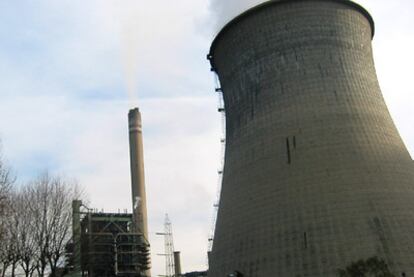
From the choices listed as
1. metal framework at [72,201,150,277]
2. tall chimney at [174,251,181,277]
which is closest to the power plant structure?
metal framework at [72,201,150,277]

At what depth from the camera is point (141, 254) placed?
91.5 ft

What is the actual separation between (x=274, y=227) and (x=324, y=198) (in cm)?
167

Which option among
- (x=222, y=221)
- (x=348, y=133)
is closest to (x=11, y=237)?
(x=222, y=221)

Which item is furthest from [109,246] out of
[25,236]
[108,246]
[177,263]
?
[177,263]

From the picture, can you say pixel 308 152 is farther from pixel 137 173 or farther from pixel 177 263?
pixel 177 263

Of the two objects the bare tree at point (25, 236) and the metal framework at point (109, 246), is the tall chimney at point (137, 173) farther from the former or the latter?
the bare tree at point (25, 236)

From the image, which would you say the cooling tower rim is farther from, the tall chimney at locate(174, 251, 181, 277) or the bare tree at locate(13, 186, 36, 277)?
the tall chimney at locate(174, 251, 181, 277)

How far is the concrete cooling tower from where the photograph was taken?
13484 millimetres

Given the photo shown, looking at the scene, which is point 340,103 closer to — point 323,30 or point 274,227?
point 323,30

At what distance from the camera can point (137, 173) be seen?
3309 centimetres

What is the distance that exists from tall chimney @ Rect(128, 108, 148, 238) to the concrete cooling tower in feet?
53.1

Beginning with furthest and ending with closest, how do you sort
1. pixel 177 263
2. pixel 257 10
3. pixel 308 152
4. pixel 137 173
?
pixel 177 263
pixel 137 173
pixel 257 10
pixel 308 152

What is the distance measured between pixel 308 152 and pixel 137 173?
20.0 metres

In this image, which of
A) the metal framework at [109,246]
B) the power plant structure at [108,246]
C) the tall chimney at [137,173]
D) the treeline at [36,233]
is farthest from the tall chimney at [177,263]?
the treeline at [36,233]
